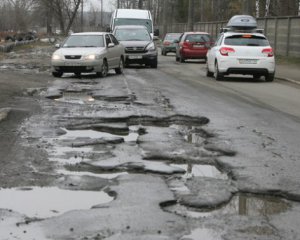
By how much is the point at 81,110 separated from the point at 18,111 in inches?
46.6

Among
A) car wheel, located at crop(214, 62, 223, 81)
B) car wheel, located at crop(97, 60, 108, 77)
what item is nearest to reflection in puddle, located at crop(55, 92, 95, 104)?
car wheel, located at crop(97, 60, 108, 77)

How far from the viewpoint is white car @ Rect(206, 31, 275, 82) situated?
19156 mm

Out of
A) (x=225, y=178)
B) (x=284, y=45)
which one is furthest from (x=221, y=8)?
(x=225, y=178)

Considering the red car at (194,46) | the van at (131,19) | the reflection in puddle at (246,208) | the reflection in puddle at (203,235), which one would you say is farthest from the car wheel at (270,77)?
the reflection in puddle at (203,235)

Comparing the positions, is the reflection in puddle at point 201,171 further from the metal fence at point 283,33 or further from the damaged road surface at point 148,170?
the metal fence at point 283,33

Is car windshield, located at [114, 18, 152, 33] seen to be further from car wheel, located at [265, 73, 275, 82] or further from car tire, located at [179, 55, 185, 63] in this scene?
car wheel, located at [265, 73, 275, 82]

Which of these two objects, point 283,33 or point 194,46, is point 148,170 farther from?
point 283,33

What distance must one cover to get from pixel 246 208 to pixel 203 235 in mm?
907

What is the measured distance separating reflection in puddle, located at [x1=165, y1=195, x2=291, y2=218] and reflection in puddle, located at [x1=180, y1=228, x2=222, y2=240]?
41cm

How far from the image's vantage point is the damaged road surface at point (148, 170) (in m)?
4.87

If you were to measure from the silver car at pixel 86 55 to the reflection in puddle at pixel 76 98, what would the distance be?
4.91 m

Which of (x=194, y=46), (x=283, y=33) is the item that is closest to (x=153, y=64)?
(x=194, y=46)

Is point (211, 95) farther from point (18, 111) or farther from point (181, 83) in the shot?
point (18, 111)

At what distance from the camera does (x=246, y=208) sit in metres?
5.43
